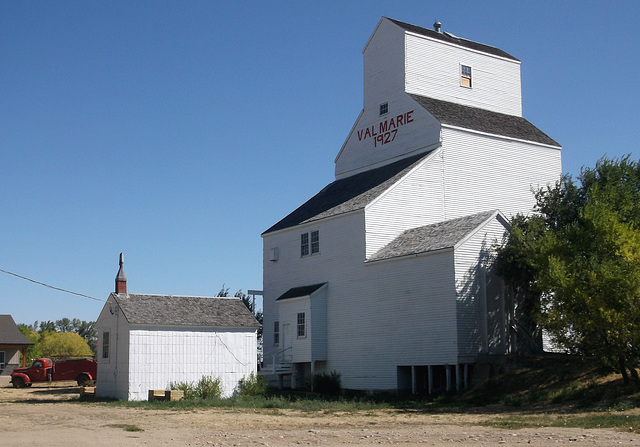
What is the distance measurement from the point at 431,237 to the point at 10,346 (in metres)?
43.9

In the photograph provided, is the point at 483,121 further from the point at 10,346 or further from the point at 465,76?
the point at 10,346

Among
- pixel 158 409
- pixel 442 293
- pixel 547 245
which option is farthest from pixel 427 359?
pixel 158 409

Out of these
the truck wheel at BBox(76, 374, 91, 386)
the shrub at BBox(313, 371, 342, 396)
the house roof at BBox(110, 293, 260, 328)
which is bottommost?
the truck wheel at BBox(76, 374, 91, 386)

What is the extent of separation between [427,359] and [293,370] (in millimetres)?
9318

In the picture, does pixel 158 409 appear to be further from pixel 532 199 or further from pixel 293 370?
pixel 532 199

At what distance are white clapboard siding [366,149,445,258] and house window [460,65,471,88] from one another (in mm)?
6883

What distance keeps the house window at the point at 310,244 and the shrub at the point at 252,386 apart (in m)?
7.50

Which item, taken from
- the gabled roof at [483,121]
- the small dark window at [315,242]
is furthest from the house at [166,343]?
the gabled roof at [483,121]

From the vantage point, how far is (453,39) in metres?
43.6

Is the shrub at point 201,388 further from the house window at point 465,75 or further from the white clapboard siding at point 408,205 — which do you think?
the house window at point 465,75

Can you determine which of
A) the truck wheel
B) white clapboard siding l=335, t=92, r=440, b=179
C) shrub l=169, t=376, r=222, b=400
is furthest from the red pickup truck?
white clapboard siding l=335, t=92, r=440, b=179

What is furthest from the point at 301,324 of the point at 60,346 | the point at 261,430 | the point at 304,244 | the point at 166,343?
the point at 60,346

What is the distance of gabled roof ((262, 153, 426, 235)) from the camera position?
37356 mm

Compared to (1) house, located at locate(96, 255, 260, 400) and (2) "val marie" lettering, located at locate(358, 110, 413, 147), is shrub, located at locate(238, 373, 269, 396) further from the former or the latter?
(2) "val marie" lettering, located at locate(358, 110, 413, 147)
